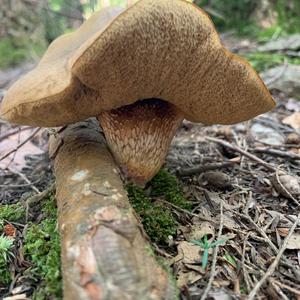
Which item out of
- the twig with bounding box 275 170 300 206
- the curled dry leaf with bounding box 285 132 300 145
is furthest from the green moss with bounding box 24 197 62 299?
the curled dry leaf with bounding box 285 132 300 145

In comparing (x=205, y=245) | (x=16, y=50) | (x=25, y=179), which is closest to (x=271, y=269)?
(x=205, y=245)

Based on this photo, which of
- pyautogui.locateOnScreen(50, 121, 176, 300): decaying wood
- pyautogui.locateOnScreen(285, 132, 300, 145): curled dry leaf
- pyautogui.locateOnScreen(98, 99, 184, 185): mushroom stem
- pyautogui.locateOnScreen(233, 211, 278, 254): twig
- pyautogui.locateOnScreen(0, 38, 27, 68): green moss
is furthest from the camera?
pyautogui.locateOnScreen(0, 38, 27, 68): green moss

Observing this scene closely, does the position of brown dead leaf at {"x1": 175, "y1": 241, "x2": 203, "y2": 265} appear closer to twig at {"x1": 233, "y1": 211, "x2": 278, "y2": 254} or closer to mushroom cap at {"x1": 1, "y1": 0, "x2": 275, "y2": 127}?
twig at {"x1": 233, "y1": 211, "x2": 278, "y2": 254}

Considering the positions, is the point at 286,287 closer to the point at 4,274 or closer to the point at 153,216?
the point at 153,216

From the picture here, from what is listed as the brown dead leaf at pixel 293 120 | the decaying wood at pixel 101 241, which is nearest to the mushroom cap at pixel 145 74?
the decaying wood at pixel 101 241

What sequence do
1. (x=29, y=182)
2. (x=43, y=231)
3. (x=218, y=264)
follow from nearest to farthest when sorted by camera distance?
(x=218, y=264) < (x=43, y=231) < (x=29, y=182)

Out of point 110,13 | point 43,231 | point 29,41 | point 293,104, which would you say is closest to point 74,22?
point 29,41

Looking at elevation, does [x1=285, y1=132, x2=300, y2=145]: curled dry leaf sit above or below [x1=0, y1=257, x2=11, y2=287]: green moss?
below

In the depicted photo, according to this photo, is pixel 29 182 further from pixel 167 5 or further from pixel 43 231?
pixel 167 5
